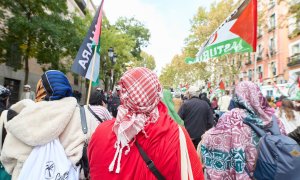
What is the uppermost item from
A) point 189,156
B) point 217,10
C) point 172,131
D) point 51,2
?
point 217,10

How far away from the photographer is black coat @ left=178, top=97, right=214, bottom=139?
6789mm

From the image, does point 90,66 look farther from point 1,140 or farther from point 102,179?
point 102,179

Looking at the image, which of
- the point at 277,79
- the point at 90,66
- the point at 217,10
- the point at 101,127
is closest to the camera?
the point at 101,127

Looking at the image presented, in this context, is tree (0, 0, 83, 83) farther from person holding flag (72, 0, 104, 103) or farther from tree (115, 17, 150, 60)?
tree (115, 17, 150, 60)

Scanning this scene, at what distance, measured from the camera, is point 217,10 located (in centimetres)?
3183

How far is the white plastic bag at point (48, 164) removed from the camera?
95.1 inches

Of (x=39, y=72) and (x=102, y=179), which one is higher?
(x=39, y=72)

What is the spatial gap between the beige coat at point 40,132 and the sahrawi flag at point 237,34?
4.01m

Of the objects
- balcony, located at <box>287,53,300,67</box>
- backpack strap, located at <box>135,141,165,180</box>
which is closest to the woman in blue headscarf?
backpack strap, located at <box>135,141,165,180</box>

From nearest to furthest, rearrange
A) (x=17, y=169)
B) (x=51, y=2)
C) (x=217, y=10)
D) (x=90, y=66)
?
1. (x=17, y=169)
2. (x=90, y=66)
3. (x=51, y=2)
4. (x=217, y=10)

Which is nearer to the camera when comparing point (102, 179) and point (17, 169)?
point (102, 179)

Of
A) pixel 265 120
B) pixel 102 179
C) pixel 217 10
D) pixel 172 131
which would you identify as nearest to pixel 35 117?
pixel 102 179

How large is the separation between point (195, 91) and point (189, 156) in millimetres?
5064

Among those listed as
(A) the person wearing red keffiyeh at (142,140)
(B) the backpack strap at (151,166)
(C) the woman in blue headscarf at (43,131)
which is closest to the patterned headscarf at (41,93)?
(C) the woman in blue headscarf at (43,131)
